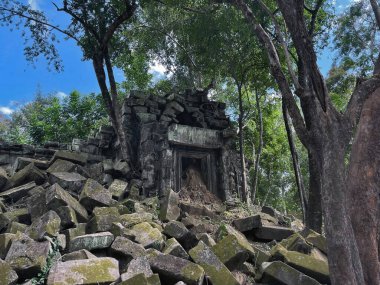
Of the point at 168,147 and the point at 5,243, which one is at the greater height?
the point at 168,147

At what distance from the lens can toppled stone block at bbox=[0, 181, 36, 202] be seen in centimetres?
770

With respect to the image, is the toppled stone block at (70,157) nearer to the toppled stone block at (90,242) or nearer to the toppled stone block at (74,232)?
the toppled stone block at (74,232)

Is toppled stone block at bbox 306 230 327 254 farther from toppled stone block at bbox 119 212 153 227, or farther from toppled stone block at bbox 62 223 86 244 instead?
toppled stone block at bbox 62 223 86 244

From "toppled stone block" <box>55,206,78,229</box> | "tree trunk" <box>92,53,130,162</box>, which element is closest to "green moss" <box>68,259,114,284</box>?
"toppled stone block" <box>55,206,78,229</box>

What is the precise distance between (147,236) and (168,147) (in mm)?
4252

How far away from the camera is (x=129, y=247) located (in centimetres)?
508

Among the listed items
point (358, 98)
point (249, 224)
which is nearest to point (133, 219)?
point (249, 224)

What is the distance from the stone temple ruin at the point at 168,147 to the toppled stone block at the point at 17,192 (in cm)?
157

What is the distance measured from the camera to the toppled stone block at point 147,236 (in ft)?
17.8

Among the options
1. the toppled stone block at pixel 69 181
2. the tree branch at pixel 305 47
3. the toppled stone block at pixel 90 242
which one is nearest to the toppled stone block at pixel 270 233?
the toppled stone block at pixel 90 242

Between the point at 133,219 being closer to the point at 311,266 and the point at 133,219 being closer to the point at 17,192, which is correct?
the point at 311,266

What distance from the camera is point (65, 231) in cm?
555

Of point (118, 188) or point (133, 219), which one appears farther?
point (118, 188)

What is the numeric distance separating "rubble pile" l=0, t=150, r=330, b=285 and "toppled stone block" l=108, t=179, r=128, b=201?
664mm
